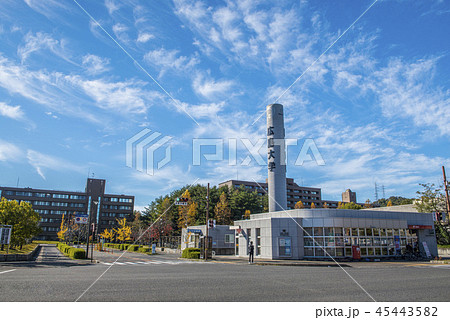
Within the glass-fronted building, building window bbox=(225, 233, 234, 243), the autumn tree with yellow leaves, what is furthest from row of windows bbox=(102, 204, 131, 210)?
the glass-fronted building

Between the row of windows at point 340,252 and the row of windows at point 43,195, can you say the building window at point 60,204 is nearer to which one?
the row of windows at point 43,195

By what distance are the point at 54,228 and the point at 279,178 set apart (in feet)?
335

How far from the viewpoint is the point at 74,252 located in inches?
1259

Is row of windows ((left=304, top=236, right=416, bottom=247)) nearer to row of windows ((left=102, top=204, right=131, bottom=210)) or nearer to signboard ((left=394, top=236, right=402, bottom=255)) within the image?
signboard ((left=394, top=236, right=402, bottom=255))

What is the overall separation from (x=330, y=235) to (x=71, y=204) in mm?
114393

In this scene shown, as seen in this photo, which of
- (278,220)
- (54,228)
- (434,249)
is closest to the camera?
(278,220)

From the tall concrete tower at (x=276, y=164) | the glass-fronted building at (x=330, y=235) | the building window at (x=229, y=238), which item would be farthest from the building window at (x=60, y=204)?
the glass-fronted building at (x=330, y=235)

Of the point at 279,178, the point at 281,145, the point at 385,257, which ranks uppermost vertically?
the point at 281,145

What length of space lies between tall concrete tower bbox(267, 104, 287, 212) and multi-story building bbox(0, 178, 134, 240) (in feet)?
268

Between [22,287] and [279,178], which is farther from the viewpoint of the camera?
[279,178]

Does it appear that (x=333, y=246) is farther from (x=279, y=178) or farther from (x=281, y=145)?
(x=281, y=145)

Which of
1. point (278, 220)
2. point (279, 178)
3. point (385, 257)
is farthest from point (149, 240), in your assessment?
point (385, 257)

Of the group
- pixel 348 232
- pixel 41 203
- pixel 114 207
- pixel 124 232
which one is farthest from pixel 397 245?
pixel 41 203
